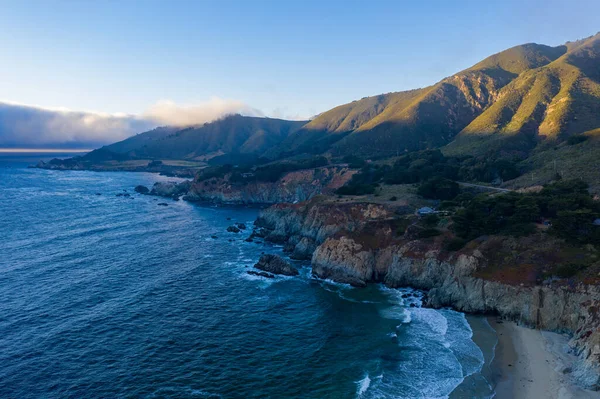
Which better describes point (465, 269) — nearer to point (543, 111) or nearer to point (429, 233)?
point (429, 233)

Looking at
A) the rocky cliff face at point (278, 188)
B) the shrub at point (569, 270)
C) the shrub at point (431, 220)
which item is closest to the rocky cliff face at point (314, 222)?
the shrub at point (431, 220)

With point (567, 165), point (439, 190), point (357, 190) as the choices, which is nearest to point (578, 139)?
point (567, 165)

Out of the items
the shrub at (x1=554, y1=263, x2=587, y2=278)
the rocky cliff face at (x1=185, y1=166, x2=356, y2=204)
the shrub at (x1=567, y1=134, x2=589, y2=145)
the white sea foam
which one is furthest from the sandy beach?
the rocky cliff face at (x1=185, y1=166, x2=356, y2=204)

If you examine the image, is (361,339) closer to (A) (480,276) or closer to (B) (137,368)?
(A) (480,276)

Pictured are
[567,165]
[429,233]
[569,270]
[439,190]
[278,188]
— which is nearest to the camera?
[569,270]

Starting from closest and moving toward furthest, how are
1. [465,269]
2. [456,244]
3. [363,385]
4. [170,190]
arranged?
[363,385]
[465,269]
[456,244]
[170,190]

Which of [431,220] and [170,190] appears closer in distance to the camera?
[431,220]

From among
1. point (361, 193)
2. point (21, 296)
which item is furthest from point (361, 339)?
point (361, 193)
